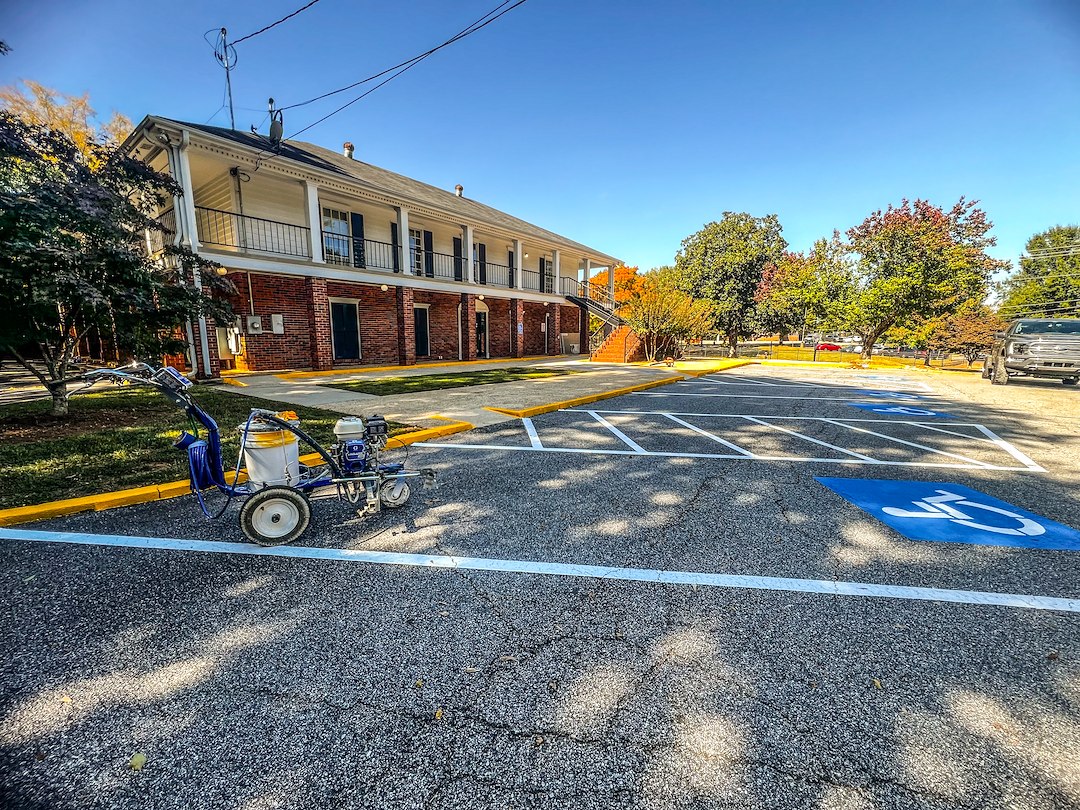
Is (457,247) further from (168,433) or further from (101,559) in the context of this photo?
(101,559)

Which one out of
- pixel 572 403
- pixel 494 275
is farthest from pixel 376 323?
pixel 572 403

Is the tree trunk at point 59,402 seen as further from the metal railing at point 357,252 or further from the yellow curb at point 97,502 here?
the metal railing at point 357,252

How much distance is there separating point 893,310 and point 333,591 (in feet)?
96.8

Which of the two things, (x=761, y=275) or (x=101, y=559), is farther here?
(x=761, y=275)

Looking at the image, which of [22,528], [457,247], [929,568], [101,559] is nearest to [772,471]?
[929,568]

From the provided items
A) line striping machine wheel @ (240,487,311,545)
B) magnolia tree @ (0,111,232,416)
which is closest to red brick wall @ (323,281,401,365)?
magnolia tree @ (0,111,232,416)

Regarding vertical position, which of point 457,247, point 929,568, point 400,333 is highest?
point 457,247

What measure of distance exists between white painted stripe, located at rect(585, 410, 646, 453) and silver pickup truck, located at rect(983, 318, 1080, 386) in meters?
15.2

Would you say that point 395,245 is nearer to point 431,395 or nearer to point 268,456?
point 431,395

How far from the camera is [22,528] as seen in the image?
11.5 ft

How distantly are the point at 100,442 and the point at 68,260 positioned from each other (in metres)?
2.48

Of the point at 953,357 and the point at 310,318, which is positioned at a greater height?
the point at 310,318

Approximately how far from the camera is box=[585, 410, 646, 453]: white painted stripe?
6.22 m

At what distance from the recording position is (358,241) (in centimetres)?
1681
